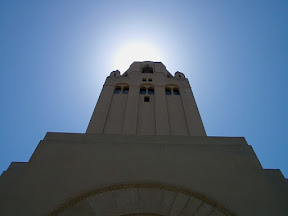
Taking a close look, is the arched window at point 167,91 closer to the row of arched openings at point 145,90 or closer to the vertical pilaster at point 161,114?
the row of arched openings at point 145,90

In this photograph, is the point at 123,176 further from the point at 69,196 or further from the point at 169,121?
the point at 169,121

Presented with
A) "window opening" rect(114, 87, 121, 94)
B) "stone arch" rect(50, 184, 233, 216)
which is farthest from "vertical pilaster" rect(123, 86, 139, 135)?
"stone arch" rect(50, 184, 233, 216)

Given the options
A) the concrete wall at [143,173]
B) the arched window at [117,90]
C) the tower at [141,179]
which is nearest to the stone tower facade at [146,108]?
the arched window at [117,90]

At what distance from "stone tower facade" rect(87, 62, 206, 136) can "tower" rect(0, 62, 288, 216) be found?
3.97 meters

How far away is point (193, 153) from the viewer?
755 cm

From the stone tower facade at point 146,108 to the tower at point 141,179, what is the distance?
156 inches

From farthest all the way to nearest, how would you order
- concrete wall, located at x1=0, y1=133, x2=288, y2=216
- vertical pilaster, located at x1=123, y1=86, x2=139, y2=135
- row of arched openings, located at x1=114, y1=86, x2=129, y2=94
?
row of arched openings, located at x1=114, y1=86, x2=129, y2=94, vertical pilaster, located at x1=123, y1=86, x2=139, y2=135, concrete wall, located at x1=0, y1=133, x2=288, y2=216

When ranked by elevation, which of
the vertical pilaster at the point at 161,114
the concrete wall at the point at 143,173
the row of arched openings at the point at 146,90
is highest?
the row of arched openings at the point at 146,90

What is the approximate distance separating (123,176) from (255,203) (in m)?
3.38

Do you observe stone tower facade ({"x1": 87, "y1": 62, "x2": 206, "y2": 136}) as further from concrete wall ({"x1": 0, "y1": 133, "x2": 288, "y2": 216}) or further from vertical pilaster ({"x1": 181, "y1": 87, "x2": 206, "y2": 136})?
concrete wall ({"x1": 0, "y1": 133, "x2": 288, "y2": 216})

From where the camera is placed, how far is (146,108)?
1439cm

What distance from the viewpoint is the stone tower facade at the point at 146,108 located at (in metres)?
12.5

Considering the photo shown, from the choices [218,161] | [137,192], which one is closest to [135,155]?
[137,192]

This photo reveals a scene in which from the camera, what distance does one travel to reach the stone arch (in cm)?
588
